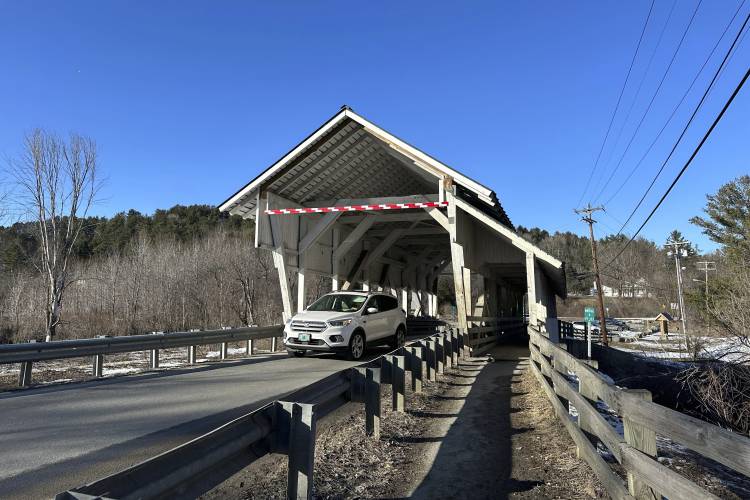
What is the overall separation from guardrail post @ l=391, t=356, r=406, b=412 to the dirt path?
0.54 ft

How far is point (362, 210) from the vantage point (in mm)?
17328

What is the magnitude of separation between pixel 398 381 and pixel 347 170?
1156 cm

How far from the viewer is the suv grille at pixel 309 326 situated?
12062 mm

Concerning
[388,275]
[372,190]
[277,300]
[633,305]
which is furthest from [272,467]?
[633,305]

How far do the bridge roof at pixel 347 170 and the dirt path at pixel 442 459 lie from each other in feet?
27.0

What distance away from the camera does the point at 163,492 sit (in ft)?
7.73

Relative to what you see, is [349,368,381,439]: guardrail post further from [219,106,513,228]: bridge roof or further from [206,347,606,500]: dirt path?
[219,106,513,228]: bridge roof

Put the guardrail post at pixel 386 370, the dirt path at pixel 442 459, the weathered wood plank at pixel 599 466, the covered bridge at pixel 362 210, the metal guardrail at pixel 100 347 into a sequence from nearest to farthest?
the weathered wood plank at pixel 599 466 → the dirt path at pixel 442 459 → the guardrail post at pixel 386 370 → the metal guardrail at pixel 100 347 → the covered bridge at pixel 362 210

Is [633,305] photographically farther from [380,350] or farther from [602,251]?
[380,350]

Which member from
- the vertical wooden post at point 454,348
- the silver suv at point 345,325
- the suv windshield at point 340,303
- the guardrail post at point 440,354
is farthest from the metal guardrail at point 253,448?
the suv windshield at point 340,303

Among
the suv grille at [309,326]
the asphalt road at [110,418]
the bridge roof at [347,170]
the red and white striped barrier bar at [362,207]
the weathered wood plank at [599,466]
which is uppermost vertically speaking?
the bridge roof at [347,170]

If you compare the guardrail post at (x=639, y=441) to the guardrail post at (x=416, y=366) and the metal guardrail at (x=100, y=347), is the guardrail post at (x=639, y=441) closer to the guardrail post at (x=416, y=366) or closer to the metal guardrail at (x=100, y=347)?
the guardrail post at (x=416, y=366)

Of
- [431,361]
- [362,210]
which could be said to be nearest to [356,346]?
[431,361]

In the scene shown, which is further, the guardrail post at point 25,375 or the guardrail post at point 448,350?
the guardrail post at point 448,350
